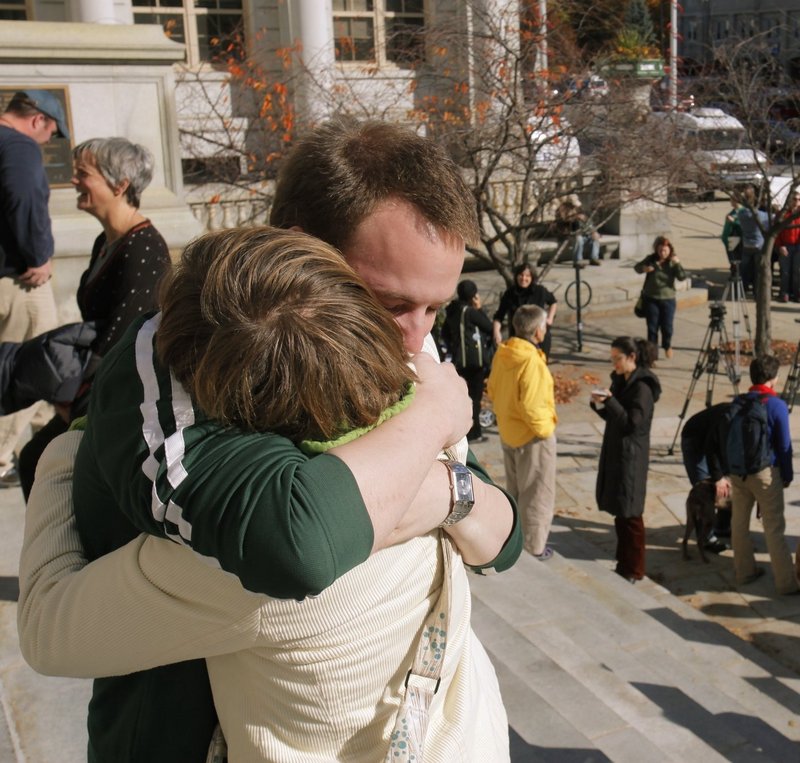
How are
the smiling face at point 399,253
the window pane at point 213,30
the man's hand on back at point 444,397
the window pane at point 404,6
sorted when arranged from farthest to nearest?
1. the window pane at point 404,6
2. the window pane at point 213,30
3. the smiling face at point 399,253
4. the man's hand on back at point 444,397

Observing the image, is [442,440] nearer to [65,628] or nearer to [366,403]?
[366,403]

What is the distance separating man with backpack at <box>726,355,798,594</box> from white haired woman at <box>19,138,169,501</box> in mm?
4548

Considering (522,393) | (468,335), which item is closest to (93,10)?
(468,335)

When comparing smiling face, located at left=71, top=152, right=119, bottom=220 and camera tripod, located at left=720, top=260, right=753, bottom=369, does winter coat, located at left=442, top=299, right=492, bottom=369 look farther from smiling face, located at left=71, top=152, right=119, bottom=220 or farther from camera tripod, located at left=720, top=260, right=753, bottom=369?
smiling face, located at left=71, top=152, right=119, bottom=220

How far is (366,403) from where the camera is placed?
1.17m

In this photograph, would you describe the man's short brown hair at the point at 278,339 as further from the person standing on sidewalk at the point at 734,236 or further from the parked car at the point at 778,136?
the person standing on sidewalk at the point at 734,236

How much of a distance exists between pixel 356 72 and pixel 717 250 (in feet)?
31.5

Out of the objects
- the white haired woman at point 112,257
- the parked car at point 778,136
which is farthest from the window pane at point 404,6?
the white haired woman at point 112,257

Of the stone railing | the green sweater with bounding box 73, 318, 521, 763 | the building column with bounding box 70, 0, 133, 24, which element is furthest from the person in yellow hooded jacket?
the building column with bounding box 70, 0, 133, 24

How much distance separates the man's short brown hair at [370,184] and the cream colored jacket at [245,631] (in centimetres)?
50

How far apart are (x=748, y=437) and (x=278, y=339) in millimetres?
5977

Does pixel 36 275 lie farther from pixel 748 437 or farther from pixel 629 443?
pixel 748 437

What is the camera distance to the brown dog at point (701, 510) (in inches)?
270

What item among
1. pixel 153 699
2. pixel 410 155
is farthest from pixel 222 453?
pixel 410 155
